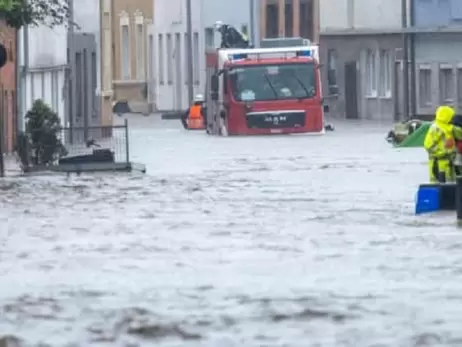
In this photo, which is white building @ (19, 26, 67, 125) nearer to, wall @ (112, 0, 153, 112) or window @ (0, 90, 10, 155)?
window @ (0, 90, 10, 155)

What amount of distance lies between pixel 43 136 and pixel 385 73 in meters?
40.2

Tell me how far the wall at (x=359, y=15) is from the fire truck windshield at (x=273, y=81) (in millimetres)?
18808

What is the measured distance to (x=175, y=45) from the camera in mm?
92562

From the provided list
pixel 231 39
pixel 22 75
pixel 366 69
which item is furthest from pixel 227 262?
pixel 366 69

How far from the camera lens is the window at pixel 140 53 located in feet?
319

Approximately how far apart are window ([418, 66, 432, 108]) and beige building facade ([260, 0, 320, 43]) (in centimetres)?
1028

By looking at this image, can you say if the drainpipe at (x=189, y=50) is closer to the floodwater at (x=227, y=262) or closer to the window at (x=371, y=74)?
the window at (x=371, y=74)

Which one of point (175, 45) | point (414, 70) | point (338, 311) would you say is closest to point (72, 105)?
point (414, 70)

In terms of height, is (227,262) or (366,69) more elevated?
(366,69)

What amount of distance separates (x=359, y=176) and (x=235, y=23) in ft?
166

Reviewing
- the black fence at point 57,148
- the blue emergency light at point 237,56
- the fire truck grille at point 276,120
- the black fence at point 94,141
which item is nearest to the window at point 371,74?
the fire truck grille at point 276,120

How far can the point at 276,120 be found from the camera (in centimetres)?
5750

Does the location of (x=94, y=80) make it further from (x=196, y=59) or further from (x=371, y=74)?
(x=196, y=59)

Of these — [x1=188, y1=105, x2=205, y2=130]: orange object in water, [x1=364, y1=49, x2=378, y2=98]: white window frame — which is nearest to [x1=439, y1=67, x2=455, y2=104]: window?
[x1=364, y1=49, x2=378, y2=98]: white window frame
